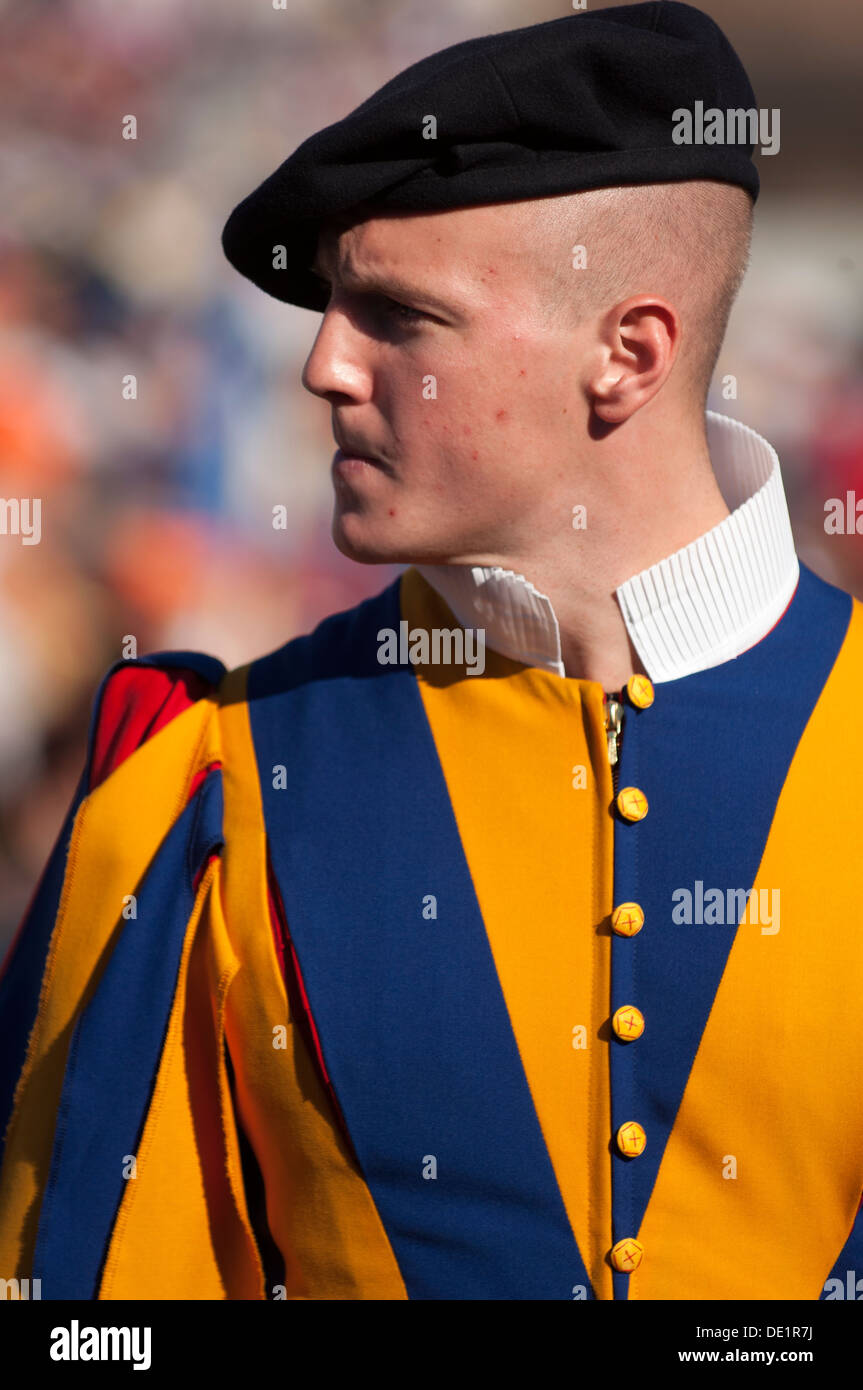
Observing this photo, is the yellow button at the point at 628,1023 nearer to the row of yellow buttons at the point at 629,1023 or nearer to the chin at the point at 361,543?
the row of yellow buttons at the point at 629,1023

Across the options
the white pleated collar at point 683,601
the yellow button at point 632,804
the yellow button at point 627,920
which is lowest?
the yellow button at point 627,920

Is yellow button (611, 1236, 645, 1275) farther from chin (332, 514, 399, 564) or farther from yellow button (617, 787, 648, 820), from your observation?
chin (332, 514, 399, 564)

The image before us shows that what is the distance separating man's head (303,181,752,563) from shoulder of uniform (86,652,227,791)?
1.00ft

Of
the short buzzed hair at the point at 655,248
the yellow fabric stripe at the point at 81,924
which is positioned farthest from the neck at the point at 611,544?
the yellow fabric stripe at the point at 81,924

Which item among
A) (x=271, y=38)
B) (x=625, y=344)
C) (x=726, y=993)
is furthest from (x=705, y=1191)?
(x=271, y=38)

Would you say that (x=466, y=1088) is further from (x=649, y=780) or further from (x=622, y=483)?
(x=622, y=483)

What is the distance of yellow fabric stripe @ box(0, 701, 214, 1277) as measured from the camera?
5.49 ft

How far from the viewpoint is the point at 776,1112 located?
1547 millimetres

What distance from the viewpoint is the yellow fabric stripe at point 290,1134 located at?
1589mm

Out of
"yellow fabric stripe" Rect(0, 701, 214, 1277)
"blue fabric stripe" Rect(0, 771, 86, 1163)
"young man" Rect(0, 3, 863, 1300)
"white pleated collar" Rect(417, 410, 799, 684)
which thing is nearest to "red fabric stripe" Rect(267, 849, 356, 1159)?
"young man" Rect(0, 3, 863, 1300)

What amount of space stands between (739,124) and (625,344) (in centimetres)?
30

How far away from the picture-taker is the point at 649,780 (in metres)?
1.64

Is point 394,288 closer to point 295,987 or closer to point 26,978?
point 295,987

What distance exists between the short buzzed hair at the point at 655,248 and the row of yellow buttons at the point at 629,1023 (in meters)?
0.49
